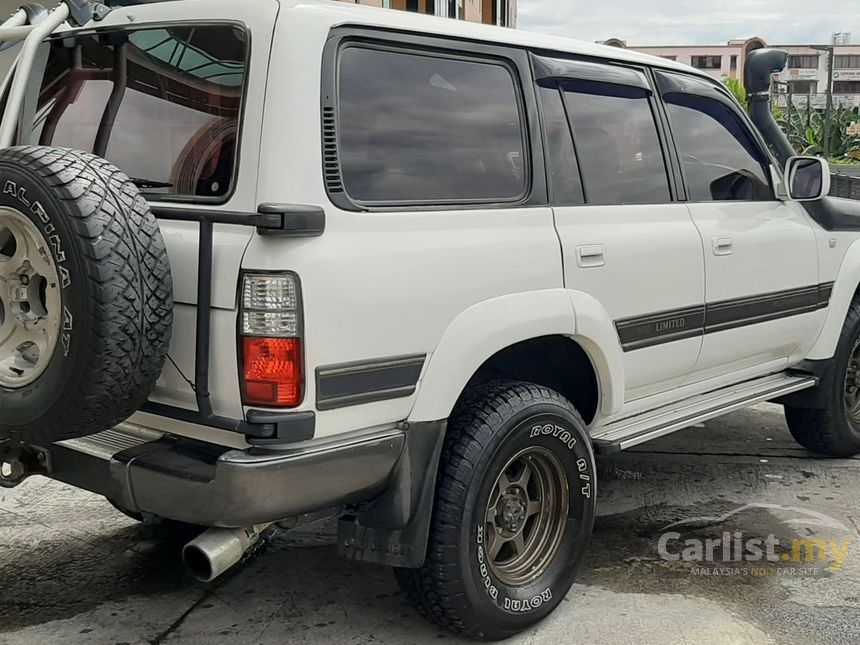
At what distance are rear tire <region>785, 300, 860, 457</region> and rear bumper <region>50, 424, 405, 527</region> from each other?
3137 mm

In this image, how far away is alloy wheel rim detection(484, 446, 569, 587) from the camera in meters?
3.29

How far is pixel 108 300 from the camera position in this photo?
2.44 meters

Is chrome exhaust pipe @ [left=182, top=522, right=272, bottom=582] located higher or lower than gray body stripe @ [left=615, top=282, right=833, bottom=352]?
lower

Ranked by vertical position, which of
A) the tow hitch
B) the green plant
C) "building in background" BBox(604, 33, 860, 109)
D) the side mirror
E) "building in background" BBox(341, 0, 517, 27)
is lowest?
the tow hitch

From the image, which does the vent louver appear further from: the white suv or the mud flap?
the mud flap

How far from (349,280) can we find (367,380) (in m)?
0.30

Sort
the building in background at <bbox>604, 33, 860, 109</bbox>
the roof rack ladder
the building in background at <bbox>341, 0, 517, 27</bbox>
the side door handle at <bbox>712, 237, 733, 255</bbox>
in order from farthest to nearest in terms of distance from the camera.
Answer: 1. the building in background at <bbox>604, 33, 860, 109</bbox>
2. the building in background at <bbox>341, 0, 517, 27</bbox>
3. the side door handle at <bbox>712, 237, 733, 255</bbox>
4. the roof rack ladder

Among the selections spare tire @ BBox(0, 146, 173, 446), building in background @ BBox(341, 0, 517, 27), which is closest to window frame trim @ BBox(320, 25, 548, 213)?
spare tire @ BBox(0, 146, 173, 446)

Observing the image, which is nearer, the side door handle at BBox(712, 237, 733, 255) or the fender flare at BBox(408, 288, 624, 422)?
the fender flare at BBox(408, 288, 624, 422)

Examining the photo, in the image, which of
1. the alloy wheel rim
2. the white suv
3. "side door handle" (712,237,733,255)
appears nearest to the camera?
the white suv

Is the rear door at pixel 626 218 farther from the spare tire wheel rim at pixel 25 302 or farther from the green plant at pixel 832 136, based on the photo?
the green plant at pixel 832 136

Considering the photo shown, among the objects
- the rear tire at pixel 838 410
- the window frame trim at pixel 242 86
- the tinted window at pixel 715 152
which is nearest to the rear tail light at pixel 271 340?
the window frame trim at pixel 242 86

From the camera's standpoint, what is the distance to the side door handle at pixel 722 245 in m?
4.06
